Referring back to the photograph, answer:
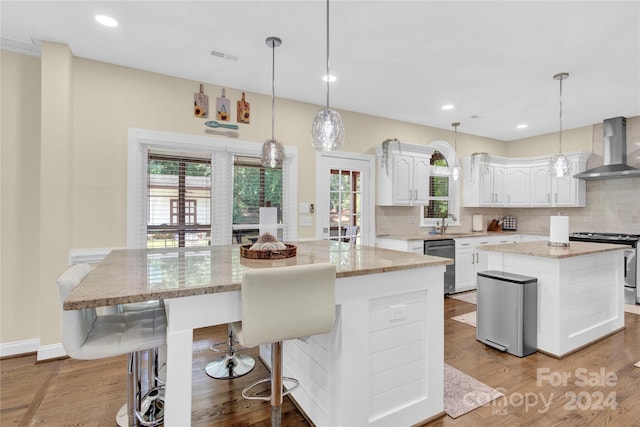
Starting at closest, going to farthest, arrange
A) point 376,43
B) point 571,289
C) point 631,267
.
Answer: point 376,43, point 571,289, point 631,267

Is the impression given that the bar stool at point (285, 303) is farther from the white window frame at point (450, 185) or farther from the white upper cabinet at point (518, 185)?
the white upper cabinet at point (518, 185)

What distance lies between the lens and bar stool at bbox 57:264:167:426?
146cm

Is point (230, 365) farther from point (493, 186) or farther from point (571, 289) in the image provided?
point (493, 186)

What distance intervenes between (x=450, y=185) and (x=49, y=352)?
19.6 ft

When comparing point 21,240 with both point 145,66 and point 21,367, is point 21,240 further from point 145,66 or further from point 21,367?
point 145,66

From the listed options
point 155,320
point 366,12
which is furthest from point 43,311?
point 366,12

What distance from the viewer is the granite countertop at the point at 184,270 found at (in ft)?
4.13

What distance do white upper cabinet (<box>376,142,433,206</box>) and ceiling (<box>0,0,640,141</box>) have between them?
0.86 meters

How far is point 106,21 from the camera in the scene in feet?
8.30

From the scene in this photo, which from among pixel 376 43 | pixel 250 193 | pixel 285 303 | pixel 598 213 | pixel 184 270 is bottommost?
pixel 285 303

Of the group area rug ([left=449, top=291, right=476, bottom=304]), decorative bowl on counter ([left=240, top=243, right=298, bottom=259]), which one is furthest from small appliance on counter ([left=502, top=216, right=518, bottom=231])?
decorative bowl on counter ([left=240, top=243, right=298, bottom=259])

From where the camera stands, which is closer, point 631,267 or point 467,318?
point 467,318

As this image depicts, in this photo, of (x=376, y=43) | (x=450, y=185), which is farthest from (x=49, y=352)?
(x=450, y=185)

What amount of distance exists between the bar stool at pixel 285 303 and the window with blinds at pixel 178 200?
234cm
